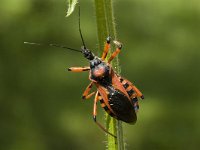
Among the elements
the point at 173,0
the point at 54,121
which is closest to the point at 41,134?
the point at 54,121

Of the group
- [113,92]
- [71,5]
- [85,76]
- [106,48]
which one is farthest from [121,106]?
[85,76]

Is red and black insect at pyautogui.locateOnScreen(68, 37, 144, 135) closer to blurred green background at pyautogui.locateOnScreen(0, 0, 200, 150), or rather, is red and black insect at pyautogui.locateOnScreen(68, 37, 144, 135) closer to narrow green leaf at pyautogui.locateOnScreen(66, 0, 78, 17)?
narrow green leaf at pyautogui.locateOnScreen(66, 0, 78, 17)

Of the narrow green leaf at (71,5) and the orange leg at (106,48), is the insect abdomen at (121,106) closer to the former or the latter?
the orange leg at (106,48)

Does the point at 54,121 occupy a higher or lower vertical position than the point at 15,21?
lower

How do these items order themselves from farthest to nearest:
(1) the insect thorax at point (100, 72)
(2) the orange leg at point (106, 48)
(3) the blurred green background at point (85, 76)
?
(3) the blurred green background at point (85, 76)
(1) the insect thorax at point (100, 72)
(2) the orange leg at point (106, 48)

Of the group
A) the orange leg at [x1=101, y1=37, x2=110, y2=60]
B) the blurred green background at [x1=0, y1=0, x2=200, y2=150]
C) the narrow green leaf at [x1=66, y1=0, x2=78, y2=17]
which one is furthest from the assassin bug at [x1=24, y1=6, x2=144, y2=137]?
the blurred green background at [x1=0, y1=0, x2=200, y2=150]

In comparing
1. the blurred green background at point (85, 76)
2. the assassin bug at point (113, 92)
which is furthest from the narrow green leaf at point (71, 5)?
the blurred green background at point (85, 76)

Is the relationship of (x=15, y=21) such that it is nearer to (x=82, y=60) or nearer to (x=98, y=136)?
(x=82, y=60)

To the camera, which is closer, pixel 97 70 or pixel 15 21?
pixel 97 70
